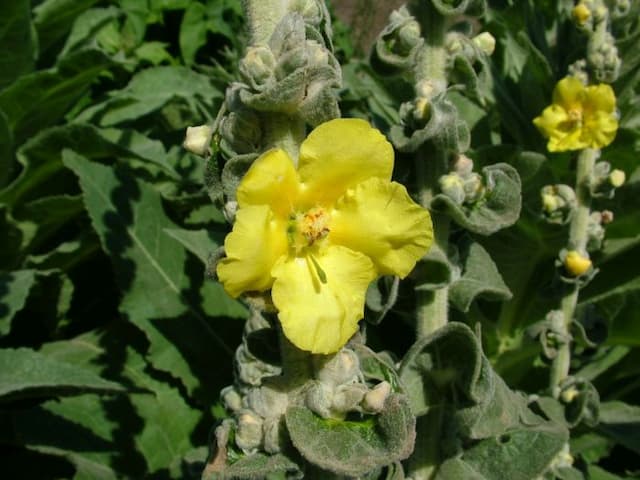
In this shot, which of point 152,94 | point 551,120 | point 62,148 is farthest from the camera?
point 152,94

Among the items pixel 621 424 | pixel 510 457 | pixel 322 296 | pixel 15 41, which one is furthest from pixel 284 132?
pixel 15 41

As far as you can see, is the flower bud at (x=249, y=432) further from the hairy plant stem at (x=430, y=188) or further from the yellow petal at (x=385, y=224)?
the hairy plant stem at (x=430, y=188)

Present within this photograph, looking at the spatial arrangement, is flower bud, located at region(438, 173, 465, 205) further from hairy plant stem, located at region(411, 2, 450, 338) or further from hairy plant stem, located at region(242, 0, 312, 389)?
hairy plant stem, located at region(242, 0, 312, 389)

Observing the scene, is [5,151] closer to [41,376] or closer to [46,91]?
[46,91]

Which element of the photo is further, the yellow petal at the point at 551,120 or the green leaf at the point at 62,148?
the green leaf at the point at 62,148

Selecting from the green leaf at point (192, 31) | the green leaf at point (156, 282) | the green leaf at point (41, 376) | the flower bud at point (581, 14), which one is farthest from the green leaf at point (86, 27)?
the flower bud at point (581, 14)

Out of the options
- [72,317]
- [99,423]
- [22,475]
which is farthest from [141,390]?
[72,317]
